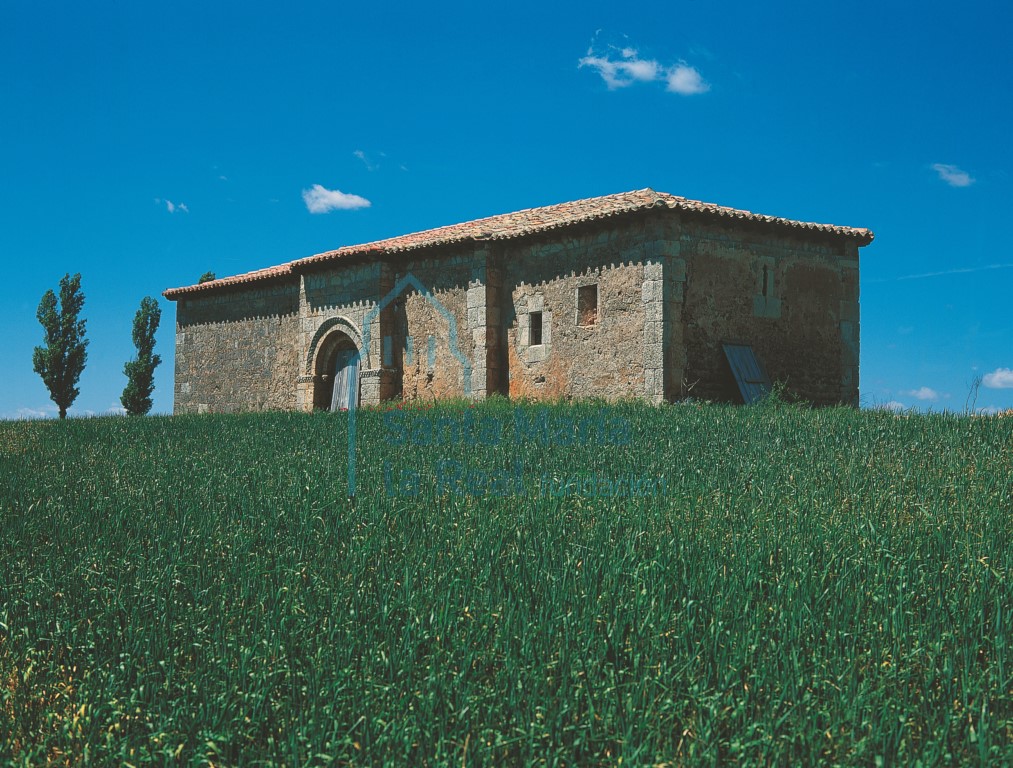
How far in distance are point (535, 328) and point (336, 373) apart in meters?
5.51

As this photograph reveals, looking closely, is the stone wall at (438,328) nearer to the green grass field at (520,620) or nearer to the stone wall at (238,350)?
the stone wall at (238,350)

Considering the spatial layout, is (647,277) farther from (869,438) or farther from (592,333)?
(869,438)

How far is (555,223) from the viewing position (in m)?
15.4

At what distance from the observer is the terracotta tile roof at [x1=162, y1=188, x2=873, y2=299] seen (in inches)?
568

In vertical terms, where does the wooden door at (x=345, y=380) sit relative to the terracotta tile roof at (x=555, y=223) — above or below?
below

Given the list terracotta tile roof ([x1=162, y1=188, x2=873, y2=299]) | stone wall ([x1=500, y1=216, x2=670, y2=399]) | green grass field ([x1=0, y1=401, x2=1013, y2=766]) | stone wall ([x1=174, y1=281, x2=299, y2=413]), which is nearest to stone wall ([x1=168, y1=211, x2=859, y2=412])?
stone wall ([x1=500, y1=216, x2=670, y2=399])

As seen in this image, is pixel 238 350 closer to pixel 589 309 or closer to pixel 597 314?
pixel 589 309

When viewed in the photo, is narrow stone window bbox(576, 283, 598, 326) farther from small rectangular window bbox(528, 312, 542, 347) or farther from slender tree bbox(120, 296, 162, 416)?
slender tree bbox(120, 296, 162, 416)

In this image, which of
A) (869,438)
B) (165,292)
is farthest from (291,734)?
(165,292)

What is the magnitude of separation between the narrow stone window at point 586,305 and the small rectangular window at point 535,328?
3.37ft

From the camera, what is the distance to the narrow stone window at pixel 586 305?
1539 cm

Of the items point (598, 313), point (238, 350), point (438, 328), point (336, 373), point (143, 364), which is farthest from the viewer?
point (143, 364)

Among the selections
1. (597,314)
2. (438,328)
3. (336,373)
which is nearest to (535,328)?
(597,314)

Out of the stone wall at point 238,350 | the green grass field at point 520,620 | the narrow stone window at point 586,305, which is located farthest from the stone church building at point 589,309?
the green grass field at point 520,620
